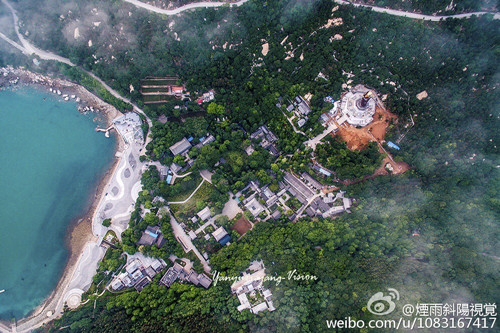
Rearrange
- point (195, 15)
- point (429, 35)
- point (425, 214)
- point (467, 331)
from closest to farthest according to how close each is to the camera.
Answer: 1. point (467, 331)
2. point (425, 214)
3. point (429, 35)
4. point (195, 15)

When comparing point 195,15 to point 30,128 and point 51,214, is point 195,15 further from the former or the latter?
point 51,214

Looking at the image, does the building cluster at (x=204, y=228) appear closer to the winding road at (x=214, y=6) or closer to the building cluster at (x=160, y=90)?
the building cluster at (x=160, y=90)

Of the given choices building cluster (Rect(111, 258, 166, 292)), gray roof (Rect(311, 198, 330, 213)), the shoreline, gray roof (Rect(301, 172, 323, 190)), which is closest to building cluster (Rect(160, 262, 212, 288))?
building cluster (Rect(111, 258, 166, 292))

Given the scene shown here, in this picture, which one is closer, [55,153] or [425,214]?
[425,214]

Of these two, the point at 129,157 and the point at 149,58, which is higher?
the point at 149,58

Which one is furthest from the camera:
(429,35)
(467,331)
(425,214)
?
(429,35)

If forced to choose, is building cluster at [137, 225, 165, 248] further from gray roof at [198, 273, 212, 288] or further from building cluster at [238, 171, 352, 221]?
building cluster at [238, 171, 352, 221]

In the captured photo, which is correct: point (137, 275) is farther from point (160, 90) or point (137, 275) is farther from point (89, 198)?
point (160, 90)

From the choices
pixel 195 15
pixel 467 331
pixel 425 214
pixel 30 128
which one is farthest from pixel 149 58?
pixel 467 331
